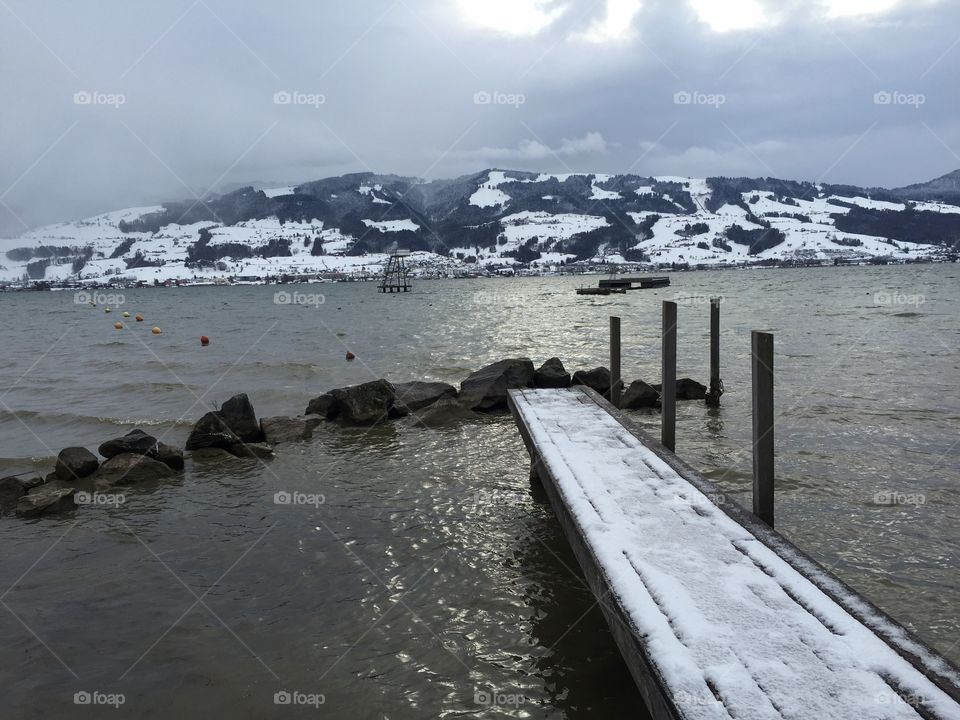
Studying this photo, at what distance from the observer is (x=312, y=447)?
1294cm

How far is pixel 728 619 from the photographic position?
3.98m

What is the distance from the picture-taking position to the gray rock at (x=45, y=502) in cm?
933

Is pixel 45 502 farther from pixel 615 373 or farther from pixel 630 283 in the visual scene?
pixel 630 283

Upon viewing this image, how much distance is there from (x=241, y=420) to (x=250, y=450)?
2.89 ft

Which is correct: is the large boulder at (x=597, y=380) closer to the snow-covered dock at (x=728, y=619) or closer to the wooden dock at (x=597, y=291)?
the snow-covered dock at (x=728, y=619)

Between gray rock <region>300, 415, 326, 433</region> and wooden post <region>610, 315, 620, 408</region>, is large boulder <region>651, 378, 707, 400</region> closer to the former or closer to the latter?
wooden post <region>610, 315, 620, 408</region>

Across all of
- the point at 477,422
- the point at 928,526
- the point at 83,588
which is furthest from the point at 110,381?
the point at 928,526

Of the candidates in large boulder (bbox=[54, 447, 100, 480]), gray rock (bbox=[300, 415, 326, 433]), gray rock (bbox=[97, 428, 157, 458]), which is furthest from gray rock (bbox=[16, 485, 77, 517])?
gray rock (bbox=[300, 415, 326, 433])

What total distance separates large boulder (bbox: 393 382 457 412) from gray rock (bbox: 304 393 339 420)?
151 centimetres

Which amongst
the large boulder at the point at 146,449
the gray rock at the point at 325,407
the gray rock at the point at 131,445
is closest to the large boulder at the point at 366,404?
the gray rock at the point at 325,407

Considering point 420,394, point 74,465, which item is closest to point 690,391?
point 420,394

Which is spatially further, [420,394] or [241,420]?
[420,394]

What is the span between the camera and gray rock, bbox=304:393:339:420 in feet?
50.3

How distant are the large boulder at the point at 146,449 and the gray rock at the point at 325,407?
4112mm
